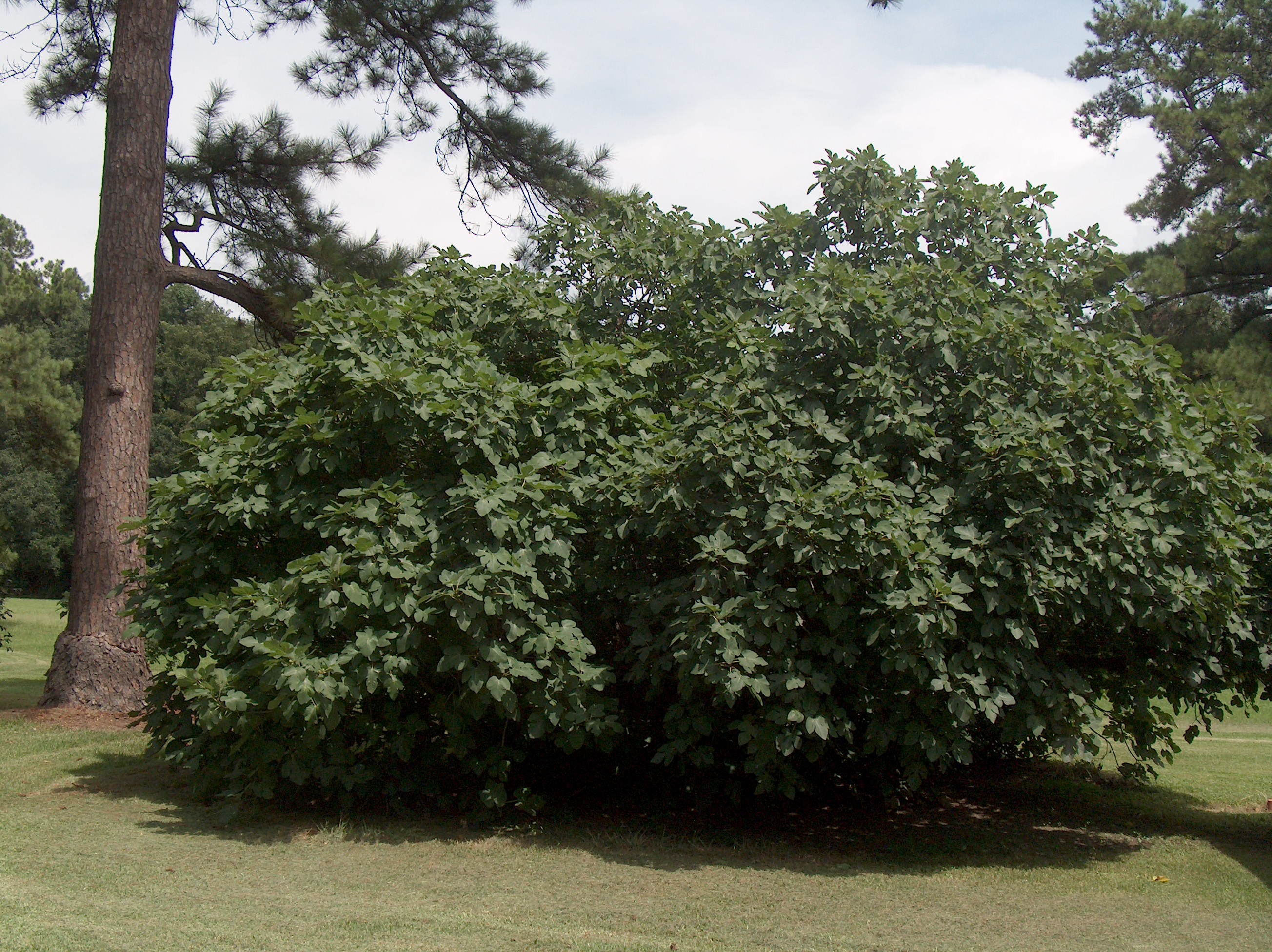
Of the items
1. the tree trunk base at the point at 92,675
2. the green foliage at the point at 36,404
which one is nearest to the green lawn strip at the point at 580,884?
the tree trunk base at the point at 92,675

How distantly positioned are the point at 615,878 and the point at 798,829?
1726 mm

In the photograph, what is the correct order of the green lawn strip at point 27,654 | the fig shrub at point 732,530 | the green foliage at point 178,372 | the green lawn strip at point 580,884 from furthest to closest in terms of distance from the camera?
1. the green foliage at point 178,372
2. the green lawn strip at point 27,654
3. the fig shrub at point 732,530
4. the green lawn strip at point 580,884

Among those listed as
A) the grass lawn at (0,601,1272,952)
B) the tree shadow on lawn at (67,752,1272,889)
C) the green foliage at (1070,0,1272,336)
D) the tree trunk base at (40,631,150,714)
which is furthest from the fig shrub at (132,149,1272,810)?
the green foliage at (1070,0,1272,336)

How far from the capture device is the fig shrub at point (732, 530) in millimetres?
5406

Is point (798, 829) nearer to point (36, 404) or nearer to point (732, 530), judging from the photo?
point (732, 530)

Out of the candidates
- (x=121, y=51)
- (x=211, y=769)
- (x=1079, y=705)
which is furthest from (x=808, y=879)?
(x=121, y=51)

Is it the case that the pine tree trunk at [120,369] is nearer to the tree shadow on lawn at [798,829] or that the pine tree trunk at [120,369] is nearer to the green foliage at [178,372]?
the tree shadow on lawn at [798,829]

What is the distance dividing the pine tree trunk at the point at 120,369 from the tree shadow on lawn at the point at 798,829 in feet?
5.65

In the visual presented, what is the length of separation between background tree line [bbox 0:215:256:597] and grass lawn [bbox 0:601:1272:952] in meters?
12.8

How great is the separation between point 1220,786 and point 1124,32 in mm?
18216

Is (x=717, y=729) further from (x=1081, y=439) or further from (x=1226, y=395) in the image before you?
(x=1226, y=395)

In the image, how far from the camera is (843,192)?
6656mm

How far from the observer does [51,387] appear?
1873 cm

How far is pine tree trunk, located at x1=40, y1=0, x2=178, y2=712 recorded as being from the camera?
922cm
